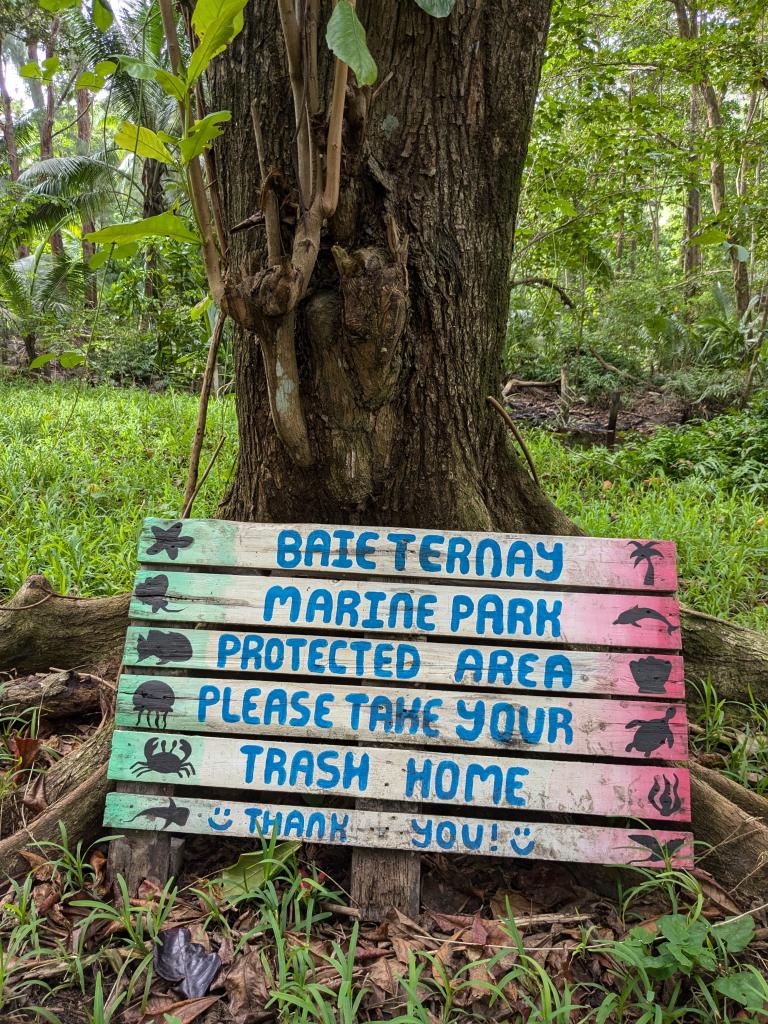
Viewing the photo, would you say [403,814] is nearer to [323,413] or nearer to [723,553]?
[323,413]

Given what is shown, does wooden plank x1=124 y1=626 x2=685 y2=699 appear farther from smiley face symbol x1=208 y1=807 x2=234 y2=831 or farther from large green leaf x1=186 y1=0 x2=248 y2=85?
large green leaf x1=186 y1=0 x2=248 y2=85

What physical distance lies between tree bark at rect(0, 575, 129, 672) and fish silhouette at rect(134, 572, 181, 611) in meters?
0.55

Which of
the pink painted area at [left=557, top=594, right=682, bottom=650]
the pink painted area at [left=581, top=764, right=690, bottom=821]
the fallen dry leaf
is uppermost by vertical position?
the pink painted area at [left=557, top=594, right=682, bottom=650]

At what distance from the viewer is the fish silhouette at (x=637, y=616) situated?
1648mm

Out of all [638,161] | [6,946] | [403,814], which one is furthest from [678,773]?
[638,161]

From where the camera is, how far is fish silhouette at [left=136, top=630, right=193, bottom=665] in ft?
5.58

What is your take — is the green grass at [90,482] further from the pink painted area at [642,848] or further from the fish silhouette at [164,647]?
the pink painted area at [642,848]

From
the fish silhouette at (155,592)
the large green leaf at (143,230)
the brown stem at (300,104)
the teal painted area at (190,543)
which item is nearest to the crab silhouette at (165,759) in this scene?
the fish silhouette at (155,592)

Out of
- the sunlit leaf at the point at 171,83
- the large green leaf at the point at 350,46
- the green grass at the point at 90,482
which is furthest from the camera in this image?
the green grass at the point at 90,482

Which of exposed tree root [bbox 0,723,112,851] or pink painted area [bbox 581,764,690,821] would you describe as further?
exposed tree root [bbox 0,723,112,851]

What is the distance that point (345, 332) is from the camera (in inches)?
60.5

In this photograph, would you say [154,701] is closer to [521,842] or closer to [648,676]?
[521,842]

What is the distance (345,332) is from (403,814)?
43.7 inches

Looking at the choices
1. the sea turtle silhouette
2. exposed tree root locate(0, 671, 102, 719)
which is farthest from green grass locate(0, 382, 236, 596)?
the sea turtle silhouette
